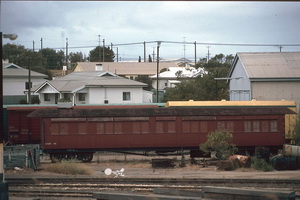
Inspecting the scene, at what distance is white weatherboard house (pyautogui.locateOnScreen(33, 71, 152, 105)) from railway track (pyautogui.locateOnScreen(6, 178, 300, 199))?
95.6 feet

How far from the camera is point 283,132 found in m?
26.7

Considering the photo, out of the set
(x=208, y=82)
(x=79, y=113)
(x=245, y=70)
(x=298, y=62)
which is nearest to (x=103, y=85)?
(x=208, y=82)

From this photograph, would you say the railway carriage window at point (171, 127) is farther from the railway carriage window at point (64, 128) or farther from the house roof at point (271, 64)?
the house roof at point (271, 64)

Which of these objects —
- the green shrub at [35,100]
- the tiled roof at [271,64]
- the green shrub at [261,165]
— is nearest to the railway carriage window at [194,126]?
the green shrub at [261,165]

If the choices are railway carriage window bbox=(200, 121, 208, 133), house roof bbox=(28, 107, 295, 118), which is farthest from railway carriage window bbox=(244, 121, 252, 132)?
railway carriage window bbox=(200, 121, 208, 133)

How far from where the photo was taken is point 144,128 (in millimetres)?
26078

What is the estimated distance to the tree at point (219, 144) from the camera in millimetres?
24500

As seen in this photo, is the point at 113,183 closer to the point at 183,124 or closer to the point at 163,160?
the point at 163,160

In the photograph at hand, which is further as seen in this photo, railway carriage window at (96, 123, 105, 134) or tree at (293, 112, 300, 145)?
tree at (293, 112, 300, 145)

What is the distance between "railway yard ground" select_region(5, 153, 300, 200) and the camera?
18.2 meters

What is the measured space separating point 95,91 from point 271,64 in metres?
19.4

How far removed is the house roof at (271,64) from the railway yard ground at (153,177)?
55.7 ft

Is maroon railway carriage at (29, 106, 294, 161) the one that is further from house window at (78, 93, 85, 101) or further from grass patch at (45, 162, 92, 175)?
house window at (78, 93, 85, 101)

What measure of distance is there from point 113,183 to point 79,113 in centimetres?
780
